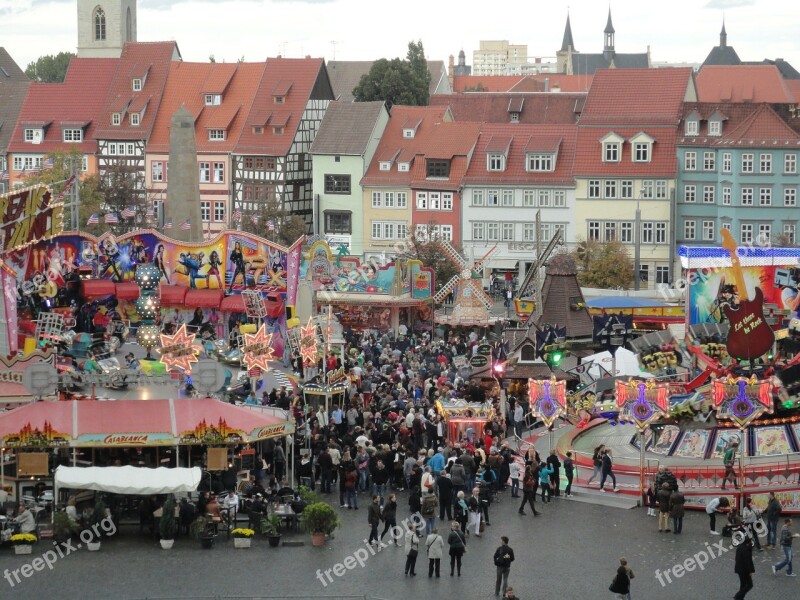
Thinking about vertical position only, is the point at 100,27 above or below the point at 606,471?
above

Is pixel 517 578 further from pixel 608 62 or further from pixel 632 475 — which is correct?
pixel 608 62

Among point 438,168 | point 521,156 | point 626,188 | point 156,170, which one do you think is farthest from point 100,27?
point 626,188

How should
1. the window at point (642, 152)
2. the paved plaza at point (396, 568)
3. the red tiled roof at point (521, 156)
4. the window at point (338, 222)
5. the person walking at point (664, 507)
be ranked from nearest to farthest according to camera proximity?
1. the paved plaza at point (396, 568)
2. the person walking at point (664, 507)
3. the window at point (642, 152)
4. the red tiled roof at point (521, 156)
5. the window at point (338, 222)

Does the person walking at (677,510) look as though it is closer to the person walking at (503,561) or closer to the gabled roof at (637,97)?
the person walking at (503,561)

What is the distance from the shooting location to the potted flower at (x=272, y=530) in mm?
34625

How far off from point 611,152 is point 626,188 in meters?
1.93

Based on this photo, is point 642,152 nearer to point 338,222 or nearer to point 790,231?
point 790,231

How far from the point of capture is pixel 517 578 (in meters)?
32.3

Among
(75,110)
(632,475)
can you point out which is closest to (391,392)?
(632,475)

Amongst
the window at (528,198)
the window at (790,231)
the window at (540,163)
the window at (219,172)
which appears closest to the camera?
the window at (790,231)

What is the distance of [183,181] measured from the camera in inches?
2467

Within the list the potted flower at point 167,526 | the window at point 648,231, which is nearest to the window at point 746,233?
the window at point 648,231

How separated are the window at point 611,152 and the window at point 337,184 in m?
13.9

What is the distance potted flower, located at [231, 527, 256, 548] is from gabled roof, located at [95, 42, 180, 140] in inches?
2544
